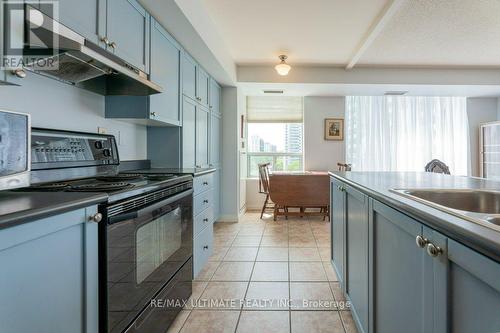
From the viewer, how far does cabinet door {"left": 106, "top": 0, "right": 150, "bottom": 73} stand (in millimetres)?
1581

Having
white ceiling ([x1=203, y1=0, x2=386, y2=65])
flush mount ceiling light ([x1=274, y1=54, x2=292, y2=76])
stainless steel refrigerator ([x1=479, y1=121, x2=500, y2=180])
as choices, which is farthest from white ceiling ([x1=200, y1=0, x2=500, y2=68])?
stainless steel refrigerator ([x1=479, y1=121, x2=500, y2=180])

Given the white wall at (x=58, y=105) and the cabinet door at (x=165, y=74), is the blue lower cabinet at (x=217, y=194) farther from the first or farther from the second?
the white wall at (x=58, y=105)

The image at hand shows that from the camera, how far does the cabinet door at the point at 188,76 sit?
2648 mm

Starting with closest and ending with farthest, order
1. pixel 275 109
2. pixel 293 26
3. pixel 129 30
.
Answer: pixel 129 30, pixel 293 26, pixel 275 109

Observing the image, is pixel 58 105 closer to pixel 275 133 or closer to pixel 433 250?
pixel 433 250

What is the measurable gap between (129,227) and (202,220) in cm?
113

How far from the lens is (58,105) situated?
5.11 ft

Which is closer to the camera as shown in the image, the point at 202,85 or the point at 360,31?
the point at 360,31

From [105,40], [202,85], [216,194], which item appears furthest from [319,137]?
[105,40]

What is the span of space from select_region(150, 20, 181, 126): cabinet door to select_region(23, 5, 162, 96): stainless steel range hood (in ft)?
0.84

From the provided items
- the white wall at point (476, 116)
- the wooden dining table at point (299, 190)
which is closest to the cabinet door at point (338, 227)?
the wooden dining table at point (299, 190)

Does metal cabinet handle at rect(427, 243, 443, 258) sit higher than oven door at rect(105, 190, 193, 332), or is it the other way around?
metal cabinet handle at rect(427, 243, 443, 258)

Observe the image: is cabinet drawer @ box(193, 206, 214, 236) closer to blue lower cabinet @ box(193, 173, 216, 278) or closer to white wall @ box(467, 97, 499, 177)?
blue lower cabinet @ box(193, 173, 216, 278)

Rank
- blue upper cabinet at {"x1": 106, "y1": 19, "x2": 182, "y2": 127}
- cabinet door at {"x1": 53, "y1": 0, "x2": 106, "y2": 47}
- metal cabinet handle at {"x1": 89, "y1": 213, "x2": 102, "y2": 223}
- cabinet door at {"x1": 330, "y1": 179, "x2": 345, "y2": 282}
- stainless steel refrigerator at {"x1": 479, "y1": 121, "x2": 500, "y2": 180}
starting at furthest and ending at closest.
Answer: stainless steel refrigerator at {"x1": 479, "y1": 121, "x2": 500, "y2": 180}, blue upper cabinet at {"x1": 106, "y1": 19, "x2": 182, "y2": 127}, cabinet door at {"x1": 330, "y1": 179, "x2": 345, "y2": 282}, cabinet door at {"x1": 53, "y1": 0, "x2": 106, "y2": 47}, metal cabinet handle at {"x1": 89, "y1": 213, "x2": 102, "y2": 223}
